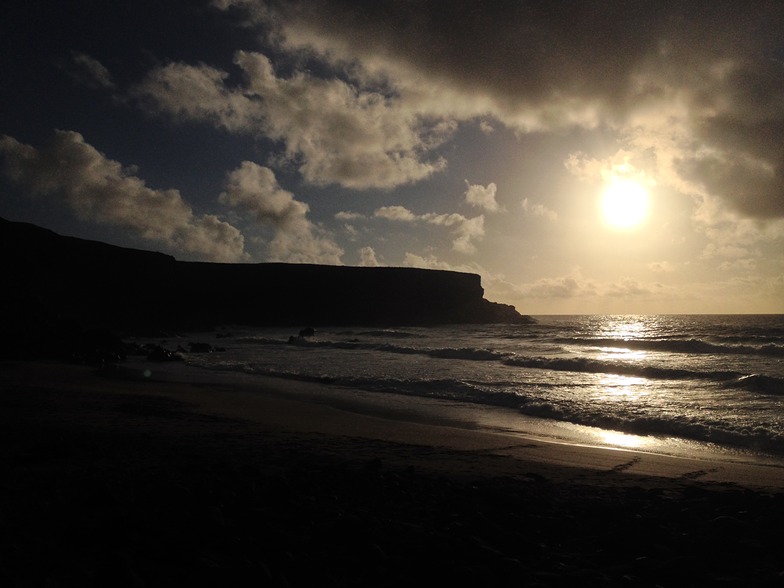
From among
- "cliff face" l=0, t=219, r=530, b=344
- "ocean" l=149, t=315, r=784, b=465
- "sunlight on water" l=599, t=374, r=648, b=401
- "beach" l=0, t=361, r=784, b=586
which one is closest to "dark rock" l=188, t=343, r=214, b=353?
"ocean" l=149, t=315, r=784, b=465

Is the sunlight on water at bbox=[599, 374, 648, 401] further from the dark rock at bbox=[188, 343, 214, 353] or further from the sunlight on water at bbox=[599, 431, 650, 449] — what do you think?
the dark rock at bbox=[188, 343, 214, 353]

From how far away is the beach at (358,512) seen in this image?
3.19 metres

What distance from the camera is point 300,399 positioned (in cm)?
1426

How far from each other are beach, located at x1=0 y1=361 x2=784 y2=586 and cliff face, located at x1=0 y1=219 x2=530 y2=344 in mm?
22317

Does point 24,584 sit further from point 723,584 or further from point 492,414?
point 492,414

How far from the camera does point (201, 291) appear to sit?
254 ft

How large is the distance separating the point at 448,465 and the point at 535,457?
66.4 inches

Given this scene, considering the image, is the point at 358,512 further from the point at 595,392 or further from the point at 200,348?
the point at 200,348

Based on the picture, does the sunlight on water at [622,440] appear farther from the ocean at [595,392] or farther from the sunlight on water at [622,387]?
the sunlight on water at [622,387]

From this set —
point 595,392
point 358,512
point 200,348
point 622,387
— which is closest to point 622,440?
point 595,392

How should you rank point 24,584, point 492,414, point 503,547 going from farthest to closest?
1. point 492,414
2. point 503,547
3. point 24,584

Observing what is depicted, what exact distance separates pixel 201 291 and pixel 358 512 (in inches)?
3094

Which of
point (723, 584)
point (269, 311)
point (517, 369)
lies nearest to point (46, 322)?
point (517, 369)

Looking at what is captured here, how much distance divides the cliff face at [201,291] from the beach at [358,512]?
2232 centimetres
